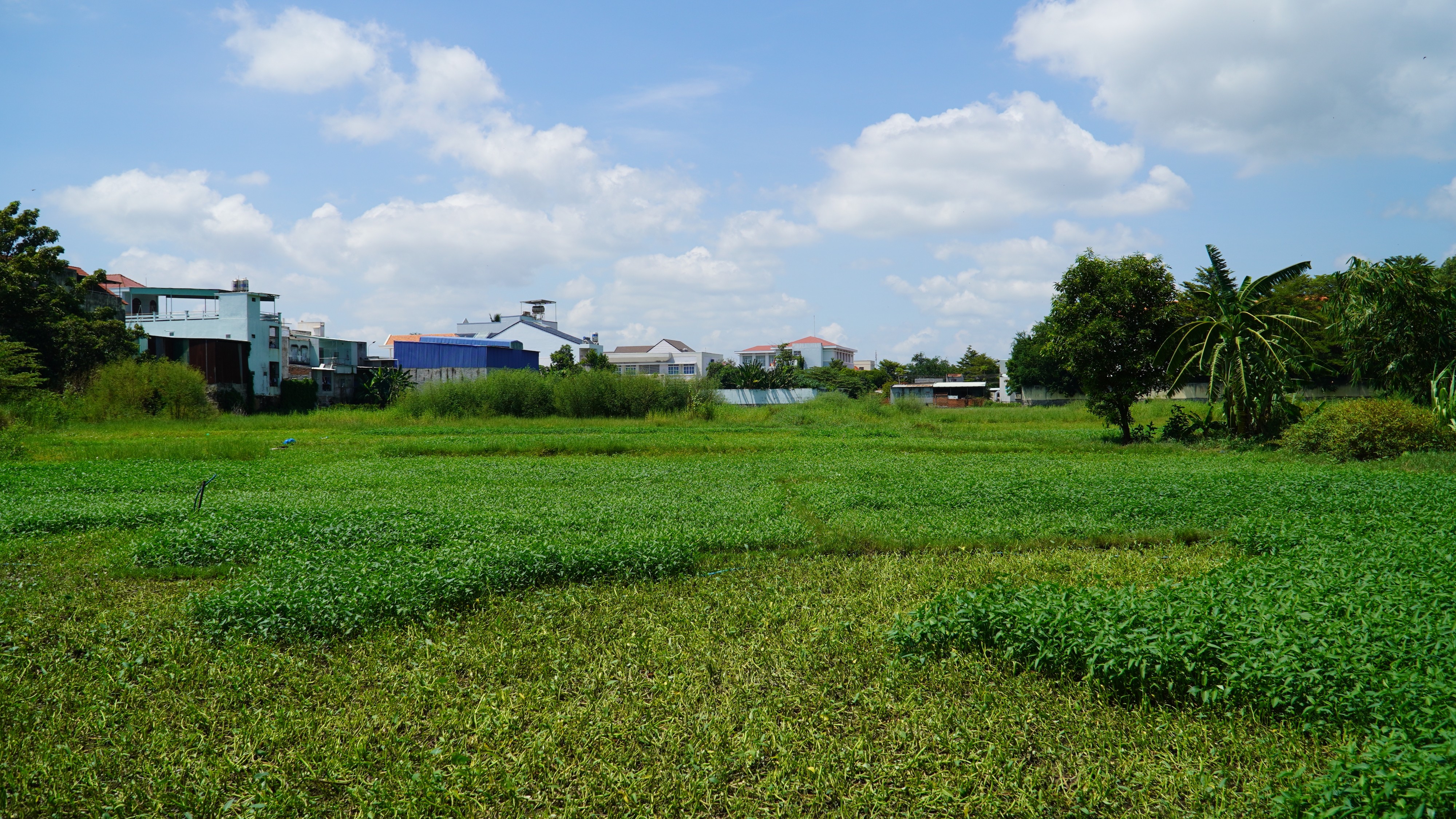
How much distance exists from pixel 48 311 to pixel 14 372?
9.95 meters

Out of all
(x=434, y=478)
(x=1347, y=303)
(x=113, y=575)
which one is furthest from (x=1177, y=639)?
(x=1347, y=303)

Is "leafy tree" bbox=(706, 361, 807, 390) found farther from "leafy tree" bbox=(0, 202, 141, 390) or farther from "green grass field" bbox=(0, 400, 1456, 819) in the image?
"green grass field" bbox=(0, 400, 1456, 819)

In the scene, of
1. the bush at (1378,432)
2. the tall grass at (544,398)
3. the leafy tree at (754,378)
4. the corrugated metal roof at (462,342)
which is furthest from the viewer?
the leafy tree at (754,378)

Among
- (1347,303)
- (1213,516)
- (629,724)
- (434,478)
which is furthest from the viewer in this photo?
(1347,303)

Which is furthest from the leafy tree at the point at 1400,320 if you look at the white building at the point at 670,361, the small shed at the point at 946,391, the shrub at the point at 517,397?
the white building at the point at 670,361

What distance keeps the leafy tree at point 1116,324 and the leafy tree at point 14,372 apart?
32335 mm

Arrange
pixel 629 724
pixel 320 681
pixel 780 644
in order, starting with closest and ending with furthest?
pixel 629 724
pixel 320 681
pixel 780 644

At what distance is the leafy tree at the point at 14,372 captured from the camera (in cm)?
2603

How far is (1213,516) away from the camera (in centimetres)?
1166

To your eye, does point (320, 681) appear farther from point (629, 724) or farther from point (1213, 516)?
point (1213, 516)

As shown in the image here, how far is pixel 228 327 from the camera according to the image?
48250 mm

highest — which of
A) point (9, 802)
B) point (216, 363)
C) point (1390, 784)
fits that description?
point (216, 363)

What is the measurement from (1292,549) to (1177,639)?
4.79 m

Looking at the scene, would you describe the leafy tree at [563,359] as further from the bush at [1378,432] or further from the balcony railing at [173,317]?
the bush at [1378,432]
